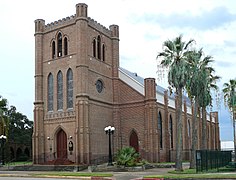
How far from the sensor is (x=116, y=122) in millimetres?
48344

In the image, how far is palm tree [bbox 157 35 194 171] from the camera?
3306 centimetres

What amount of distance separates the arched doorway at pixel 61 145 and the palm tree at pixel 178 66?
1601 centimetres

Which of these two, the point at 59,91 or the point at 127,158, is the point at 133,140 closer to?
the point at 127,158

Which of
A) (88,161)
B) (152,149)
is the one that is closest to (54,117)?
(88,161)

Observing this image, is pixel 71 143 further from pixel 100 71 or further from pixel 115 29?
pixel 115 29

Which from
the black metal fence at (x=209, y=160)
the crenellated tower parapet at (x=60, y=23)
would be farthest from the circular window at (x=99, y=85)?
the black metal fence at (x=209, y=160)

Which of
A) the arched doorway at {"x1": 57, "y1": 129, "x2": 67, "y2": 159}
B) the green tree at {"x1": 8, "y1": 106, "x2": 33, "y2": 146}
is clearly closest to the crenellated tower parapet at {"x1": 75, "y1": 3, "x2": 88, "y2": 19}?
the arched doorway at {"x1": 57, "y1": 129, "x2": 67, "y2": 159}

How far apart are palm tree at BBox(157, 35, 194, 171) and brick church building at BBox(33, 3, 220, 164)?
39.2 feet

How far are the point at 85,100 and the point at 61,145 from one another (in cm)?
656

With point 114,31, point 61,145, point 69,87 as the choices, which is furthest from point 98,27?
point 61,145

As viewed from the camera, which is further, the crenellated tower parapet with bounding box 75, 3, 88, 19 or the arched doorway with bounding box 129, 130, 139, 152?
the arched doorway with bounding box 129, 130, 139, 152

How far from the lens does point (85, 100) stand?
141 ft

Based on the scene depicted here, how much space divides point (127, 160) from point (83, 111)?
26.1 feet

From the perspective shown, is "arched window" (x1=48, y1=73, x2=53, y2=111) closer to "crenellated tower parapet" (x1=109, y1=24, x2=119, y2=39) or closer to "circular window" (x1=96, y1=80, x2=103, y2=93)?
"circular window" (x1=96, y1=80, x2=103, y2=93)
